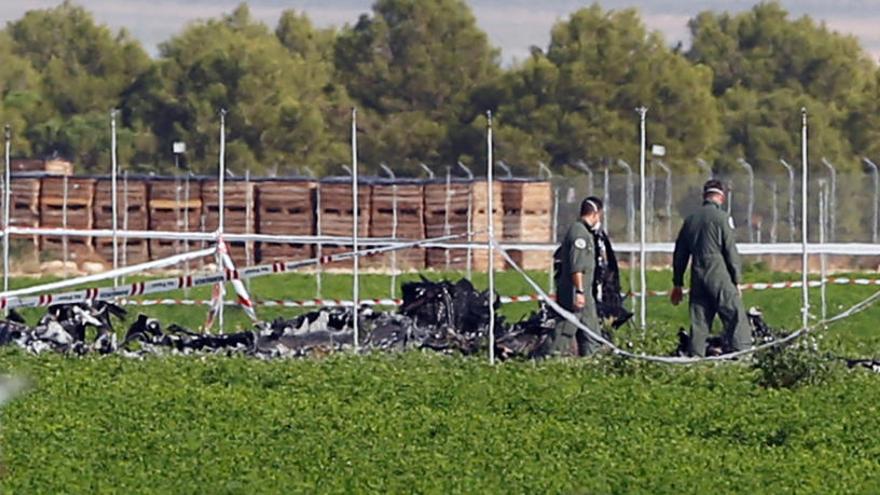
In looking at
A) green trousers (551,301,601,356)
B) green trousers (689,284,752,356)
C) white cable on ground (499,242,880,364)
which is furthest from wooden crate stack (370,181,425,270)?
green trousers (689,284,752,356)

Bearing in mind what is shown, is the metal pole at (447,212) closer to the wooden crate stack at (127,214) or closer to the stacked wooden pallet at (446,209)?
the stacked wooden pallet at (446,209)

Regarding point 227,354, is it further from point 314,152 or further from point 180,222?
point 314,152

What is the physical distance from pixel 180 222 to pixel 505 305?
44.2ft

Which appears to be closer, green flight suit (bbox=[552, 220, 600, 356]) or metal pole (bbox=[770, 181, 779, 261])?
green flight suit (bbox=[552, 220, 600, 356])

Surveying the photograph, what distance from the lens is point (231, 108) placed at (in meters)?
68.3

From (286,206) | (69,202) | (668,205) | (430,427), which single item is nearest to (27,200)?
(69,202)

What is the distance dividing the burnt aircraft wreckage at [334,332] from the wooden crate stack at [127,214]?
2025 centimetres

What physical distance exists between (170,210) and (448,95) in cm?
2863

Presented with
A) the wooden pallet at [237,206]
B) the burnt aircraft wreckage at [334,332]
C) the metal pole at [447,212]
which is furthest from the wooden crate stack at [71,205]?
the burnt aircraft wreckage at [334,332]

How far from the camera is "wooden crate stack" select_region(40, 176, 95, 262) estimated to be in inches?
1812

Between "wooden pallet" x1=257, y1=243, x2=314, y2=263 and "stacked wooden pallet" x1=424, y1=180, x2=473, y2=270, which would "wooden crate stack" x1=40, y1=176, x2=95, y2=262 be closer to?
"wooden pallet" x1=257, y1=243, x2=314, y2=263

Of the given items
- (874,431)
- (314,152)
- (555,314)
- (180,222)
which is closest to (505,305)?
(555,314)

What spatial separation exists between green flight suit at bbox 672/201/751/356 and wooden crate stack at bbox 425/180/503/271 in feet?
68.4

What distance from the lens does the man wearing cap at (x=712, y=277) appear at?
2286 centimetres
